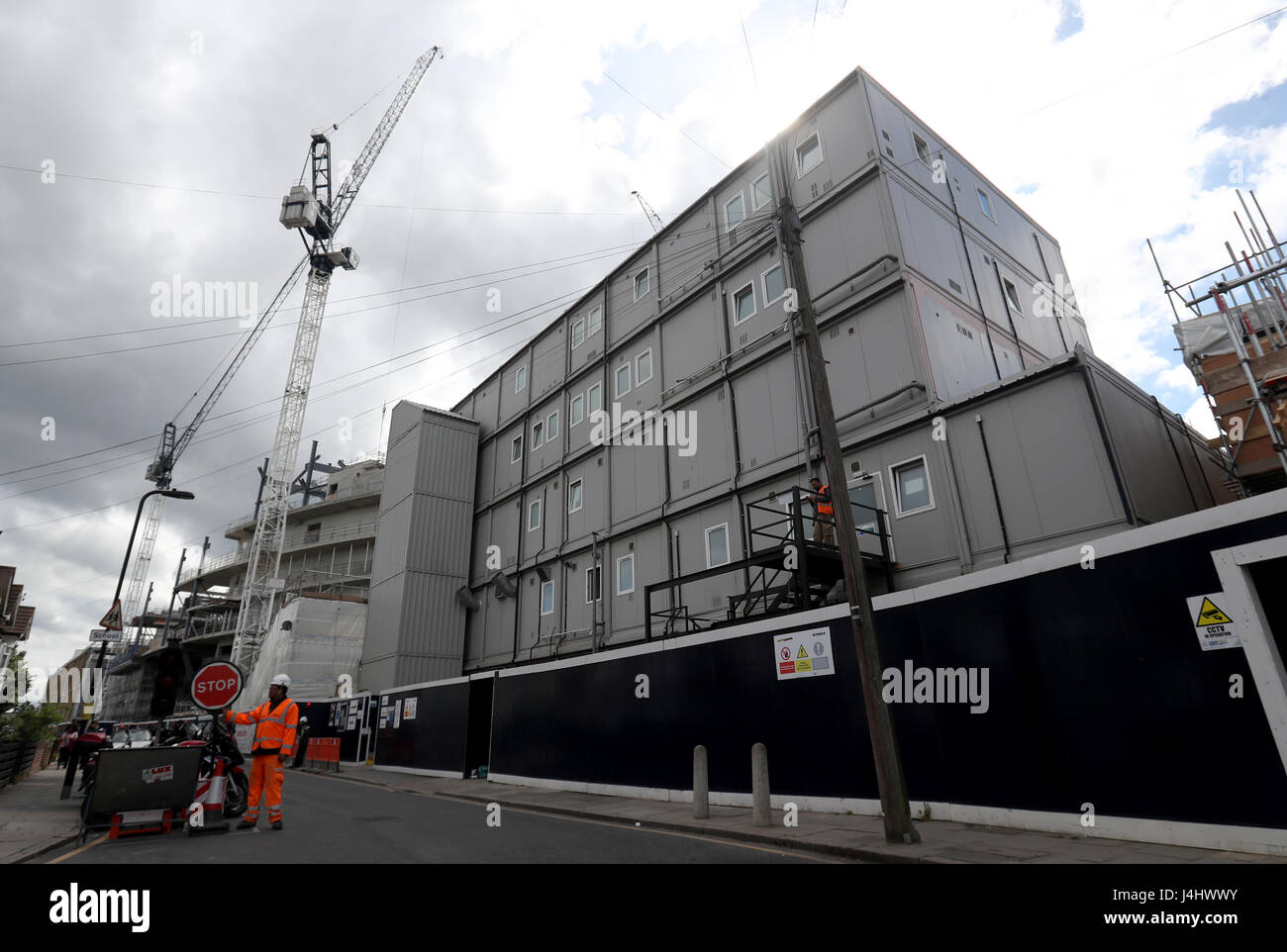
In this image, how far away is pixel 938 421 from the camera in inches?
562

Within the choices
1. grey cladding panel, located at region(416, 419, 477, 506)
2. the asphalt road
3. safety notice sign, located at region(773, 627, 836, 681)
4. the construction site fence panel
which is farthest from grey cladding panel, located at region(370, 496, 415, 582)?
safety notice sign, located at region(773, 627, 836, 681)

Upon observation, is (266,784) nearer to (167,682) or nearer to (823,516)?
(167,682)

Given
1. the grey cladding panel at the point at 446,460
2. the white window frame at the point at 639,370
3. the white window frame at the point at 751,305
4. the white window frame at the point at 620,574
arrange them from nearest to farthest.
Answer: the white window frame at the point at 751,305
the white window frame at the point at 620,574
the white window frame at the point at 639,370
the grey cladding panel at the point at 446,460

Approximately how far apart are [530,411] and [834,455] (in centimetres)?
2202

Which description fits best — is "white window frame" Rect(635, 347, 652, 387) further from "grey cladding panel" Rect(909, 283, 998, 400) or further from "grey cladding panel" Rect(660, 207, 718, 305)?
"grey cladding panel" Rect(909, 283, 998, 400)

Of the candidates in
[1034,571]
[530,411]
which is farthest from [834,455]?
[530,411]

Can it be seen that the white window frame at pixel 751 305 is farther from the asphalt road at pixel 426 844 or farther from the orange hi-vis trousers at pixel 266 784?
the orange hi-vis trousers at pixel 266 784

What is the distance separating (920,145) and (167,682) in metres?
21.8

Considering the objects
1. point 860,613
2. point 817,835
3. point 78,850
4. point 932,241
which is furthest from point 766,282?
point 78,850

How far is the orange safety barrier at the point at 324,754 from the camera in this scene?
2644 cm

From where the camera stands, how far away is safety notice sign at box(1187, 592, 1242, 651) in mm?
6535

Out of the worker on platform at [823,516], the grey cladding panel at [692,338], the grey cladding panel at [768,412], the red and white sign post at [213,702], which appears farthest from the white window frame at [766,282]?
the red and white sign post at [213,702]

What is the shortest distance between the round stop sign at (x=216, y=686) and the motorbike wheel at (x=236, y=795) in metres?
1.94

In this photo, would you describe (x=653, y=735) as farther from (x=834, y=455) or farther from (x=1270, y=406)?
(x=1270, y=406)
